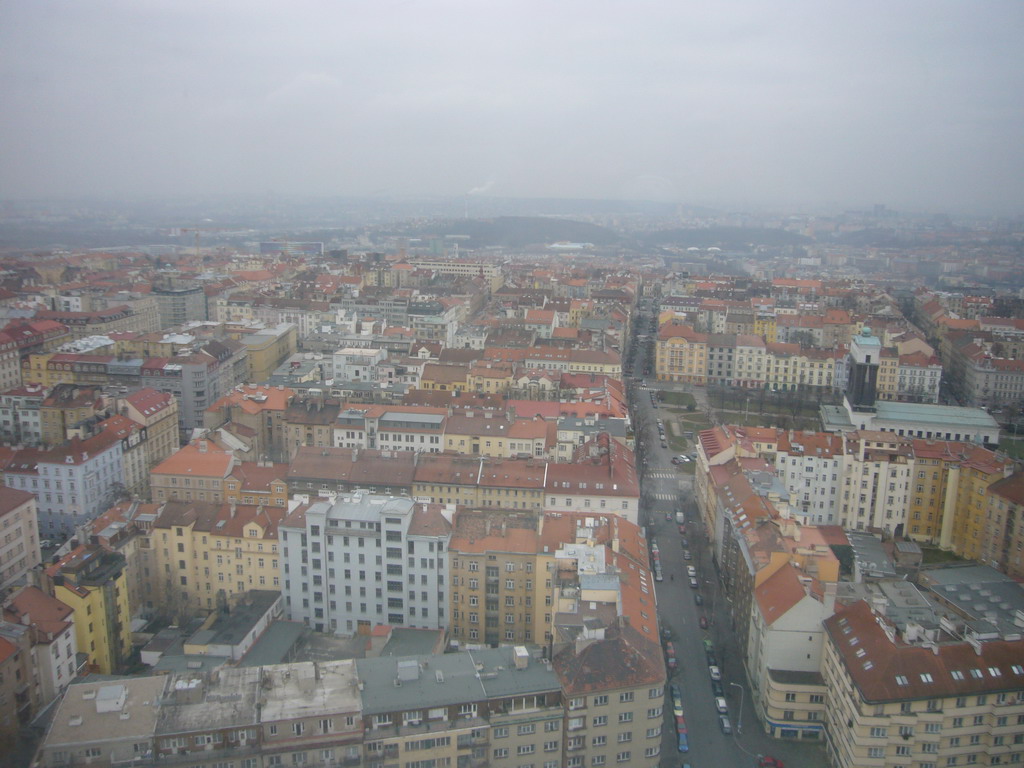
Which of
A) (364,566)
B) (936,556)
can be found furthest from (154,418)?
(936,556)

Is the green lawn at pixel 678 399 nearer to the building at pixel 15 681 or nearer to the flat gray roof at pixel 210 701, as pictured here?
the flat gray roof at pixel 210 701

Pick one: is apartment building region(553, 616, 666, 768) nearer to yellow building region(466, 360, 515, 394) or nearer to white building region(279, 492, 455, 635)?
white building region(279, 492, 455, 635)

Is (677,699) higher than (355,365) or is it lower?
lower

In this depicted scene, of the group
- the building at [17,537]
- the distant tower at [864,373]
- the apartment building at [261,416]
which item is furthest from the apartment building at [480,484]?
the distant tower at [864,373]

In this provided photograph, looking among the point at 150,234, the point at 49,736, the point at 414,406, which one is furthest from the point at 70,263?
the point at 49,736

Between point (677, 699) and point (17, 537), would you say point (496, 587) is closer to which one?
point (677, 699)

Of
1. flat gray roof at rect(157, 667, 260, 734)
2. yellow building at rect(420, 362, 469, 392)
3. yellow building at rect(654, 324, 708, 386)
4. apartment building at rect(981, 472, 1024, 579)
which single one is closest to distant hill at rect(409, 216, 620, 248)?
yellow building at rect(654, 324, 708, 386)
